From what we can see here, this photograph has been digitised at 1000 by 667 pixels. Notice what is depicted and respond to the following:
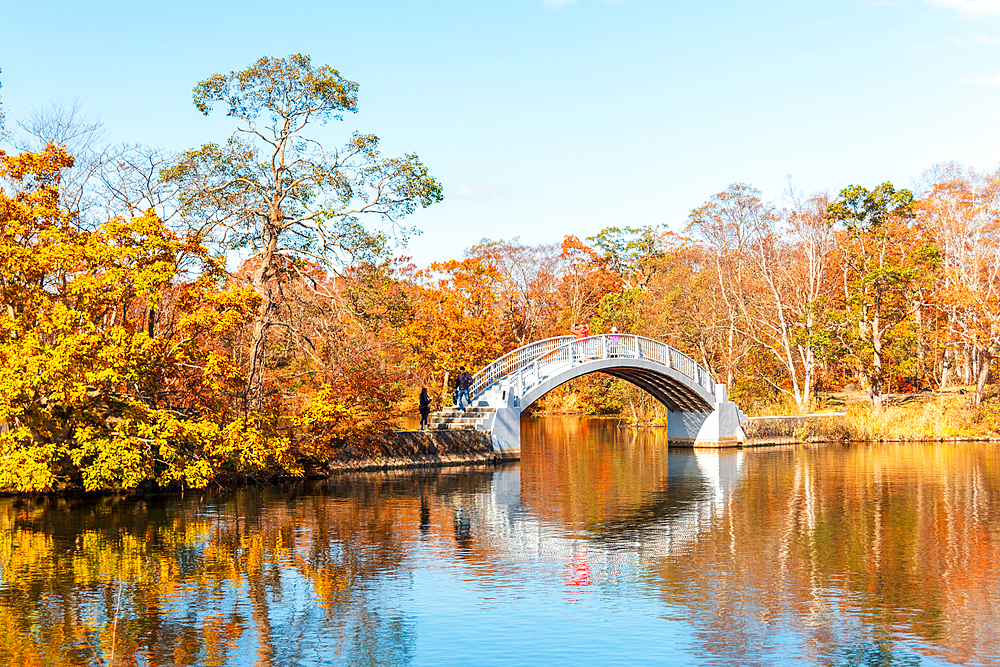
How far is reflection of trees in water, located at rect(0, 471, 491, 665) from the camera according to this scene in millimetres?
Result: 10492

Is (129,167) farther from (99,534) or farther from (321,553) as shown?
(321,553)

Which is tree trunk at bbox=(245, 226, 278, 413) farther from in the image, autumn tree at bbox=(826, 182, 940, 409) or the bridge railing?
autumn tree at bbox=(826, 182, 940, 409)

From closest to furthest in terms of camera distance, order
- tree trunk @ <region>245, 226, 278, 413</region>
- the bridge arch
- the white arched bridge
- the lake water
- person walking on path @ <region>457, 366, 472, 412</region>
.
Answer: the lake water, tree trunk @ <region>245, 226, 278, 413</region>, person walking on path @ <region>457, 366, 472, 412</region>, the white arched bridge, the bridge arch

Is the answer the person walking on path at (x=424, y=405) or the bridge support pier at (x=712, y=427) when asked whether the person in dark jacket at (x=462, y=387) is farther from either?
the bridge support pier at (x=712, y=427)

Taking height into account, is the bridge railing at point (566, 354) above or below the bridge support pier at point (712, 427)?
above

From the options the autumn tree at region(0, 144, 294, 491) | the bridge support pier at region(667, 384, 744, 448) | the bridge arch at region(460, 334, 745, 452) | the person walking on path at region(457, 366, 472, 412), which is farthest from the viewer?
the bridge support pier at region(667, 384, 744, 448)

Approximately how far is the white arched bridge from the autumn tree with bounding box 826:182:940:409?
8685 mm

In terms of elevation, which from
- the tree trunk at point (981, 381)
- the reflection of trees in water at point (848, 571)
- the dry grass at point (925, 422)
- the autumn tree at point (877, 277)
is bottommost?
the reflection of trees in water at point (848, 571)

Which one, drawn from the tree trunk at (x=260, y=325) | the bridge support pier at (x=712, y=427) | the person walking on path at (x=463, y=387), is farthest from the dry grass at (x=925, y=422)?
the tree trunk at (x=260, y=325)

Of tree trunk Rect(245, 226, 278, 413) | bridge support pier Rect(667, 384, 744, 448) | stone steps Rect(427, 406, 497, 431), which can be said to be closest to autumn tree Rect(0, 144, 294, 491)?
tree trunk Rect(245, 226, 278, 413)

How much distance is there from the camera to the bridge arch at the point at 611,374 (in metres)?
33.5

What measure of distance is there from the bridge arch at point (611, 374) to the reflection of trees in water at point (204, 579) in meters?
11.4

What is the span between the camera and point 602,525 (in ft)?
62.7

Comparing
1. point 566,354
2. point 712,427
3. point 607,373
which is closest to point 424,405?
point 566,354
